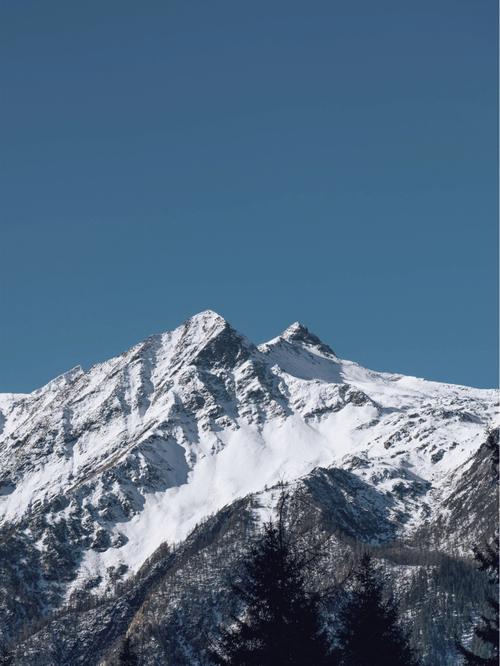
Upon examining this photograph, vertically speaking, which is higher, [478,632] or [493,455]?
[493,455]

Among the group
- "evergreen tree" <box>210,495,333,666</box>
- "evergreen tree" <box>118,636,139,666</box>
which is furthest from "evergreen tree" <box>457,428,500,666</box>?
"evergreen tree" <box>118,636,139,666</box>

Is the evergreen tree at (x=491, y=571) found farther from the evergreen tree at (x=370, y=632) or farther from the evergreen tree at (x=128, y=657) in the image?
the evergreen tree at (x=128, y=657)

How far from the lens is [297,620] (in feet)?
138

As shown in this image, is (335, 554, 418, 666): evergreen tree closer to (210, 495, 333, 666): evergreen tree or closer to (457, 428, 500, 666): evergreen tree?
(457, 428, 500, 666): evergreen tree

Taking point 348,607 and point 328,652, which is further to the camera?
point 348,607

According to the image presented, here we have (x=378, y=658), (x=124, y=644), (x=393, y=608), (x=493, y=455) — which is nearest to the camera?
(x=493, y=455)

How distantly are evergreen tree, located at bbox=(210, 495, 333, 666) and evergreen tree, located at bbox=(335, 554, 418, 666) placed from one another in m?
10.2

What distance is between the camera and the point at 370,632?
2168 inches

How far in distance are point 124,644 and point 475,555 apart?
47.6 meters

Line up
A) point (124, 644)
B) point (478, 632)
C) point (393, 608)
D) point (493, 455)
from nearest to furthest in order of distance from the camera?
1. point (493, 455)
2. point (478, 632)
3. point (393, 608)
4. point (124, 644)

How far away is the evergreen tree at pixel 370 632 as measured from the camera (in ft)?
177

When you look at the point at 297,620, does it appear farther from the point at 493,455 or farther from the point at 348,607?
the point at 348,607

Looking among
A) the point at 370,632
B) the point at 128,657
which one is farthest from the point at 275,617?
the point at 128,657

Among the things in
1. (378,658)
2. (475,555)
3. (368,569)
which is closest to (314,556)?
(475,555)
